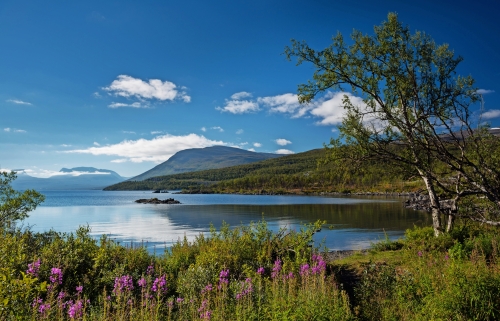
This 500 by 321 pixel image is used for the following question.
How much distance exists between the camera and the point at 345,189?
14462cm

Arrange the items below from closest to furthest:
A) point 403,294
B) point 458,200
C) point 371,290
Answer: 1. point 403,294
2. point 371,290
3. point 458,200

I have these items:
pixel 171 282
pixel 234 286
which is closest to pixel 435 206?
pixel 234 286

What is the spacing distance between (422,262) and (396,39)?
25.6 feet

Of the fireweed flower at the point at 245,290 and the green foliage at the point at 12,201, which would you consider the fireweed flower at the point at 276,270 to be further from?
the green foliage at the point at 12,201

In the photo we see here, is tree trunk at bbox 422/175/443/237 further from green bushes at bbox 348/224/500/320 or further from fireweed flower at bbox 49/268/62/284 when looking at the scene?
fireweed flower at bbox 49/268/62/284

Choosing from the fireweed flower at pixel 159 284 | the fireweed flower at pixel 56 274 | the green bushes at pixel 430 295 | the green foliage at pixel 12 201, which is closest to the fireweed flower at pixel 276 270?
the green bushes at pixel 430 295

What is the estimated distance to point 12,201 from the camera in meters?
16.9

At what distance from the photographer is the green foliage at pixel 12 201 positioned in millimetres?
16859

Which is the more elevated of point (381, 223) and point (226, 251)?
point (226, 251)

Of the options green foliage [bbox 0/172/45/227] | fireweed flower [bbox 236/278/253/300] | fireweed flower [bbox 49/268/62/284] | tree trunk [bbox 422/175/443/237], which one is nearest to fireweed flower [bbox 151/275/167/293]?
fireweed flower [bbox 236/278/253/300]

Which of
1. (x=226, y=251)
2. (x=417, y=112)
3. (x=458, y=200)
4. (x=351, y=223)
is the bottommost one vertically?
(x=351, y=223)

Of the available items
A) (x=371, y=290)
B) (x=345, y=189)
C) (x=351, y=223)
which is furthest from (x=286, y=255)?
(x=345, y=189)

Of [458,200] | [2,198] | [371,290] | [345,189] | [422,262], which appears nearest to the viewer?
[371,290]

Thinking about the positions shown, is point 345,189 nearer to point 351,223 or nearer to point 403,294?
point 351,223
